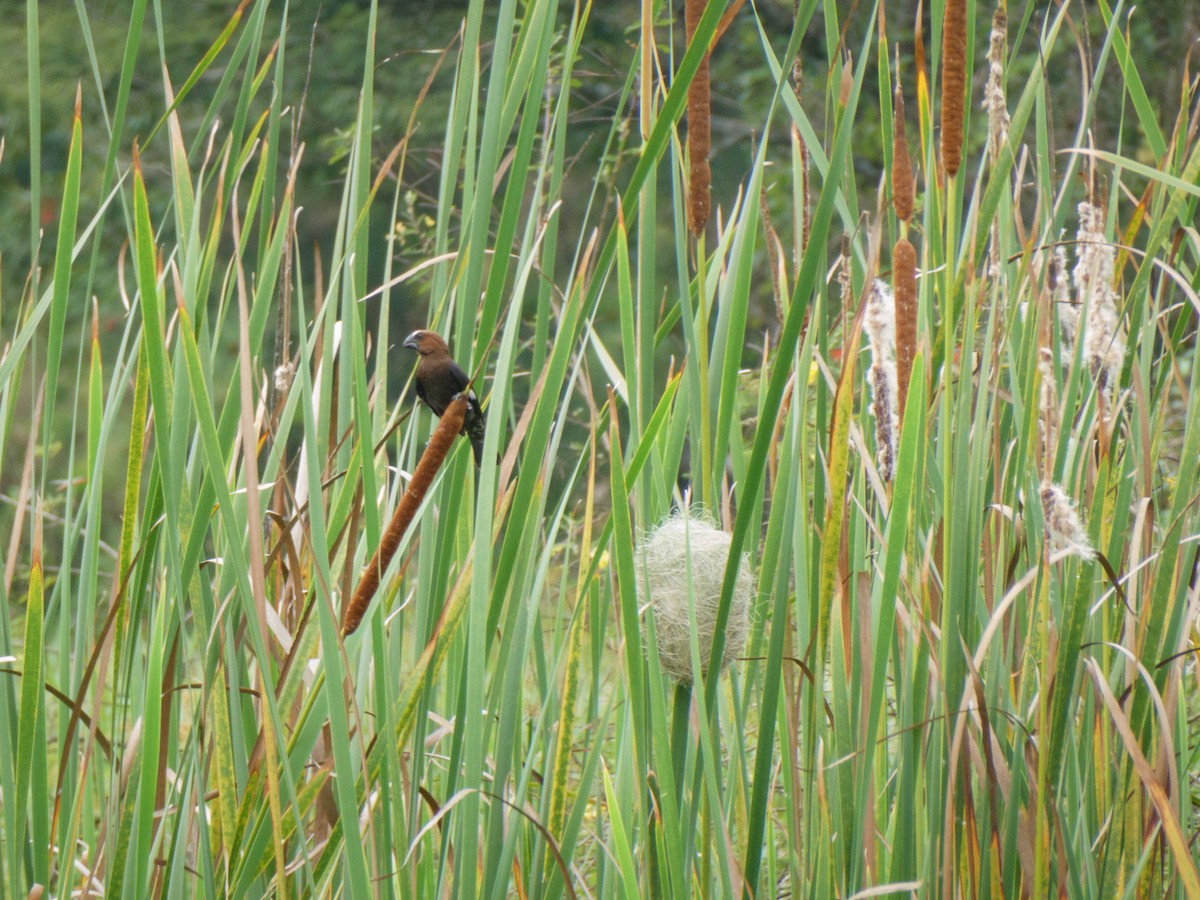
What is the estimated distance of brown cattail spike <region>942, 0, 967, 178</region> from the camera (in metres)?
0.72

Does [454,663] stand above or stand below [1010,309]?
below

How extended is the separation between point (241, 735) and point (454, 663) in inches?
8.5

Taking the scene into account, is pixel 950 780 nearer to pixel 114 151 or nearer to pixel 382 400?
pixel 382 400

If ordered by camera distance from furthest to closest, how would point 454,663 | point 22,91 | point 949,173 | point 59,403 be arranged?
point 59,403, point 22,91, point 454,663, point 949,173

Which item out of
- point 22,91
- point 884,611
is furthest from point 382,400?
point 22,91

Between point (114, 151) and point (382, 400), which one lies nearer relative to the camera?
point (114, 151)

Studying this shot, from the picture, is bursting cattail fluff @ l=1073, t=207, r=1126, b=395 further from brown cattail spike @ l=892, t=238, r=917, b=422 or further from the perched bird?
the perched bird

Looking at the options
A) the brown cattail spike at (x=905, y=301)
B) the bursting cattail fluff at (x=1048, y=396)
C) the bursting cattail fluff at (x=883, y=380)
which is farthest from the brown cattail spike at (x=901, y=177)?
the bursting cattail fluff at (x=1048, y=396)

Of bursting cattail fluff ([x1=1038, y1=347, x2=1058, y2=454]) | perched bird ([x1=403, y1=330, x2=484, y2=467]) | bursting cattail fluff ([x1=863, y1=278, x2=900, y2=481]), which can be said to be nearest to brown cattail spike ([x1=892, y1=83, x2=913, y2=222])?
bursting cattail fluff ([x1=863, y1=278, x2=900, y2=481])

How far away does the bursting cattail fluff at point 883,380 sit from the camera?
36.7 inches

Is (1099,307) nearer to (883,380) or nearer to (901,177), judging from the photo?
(883,380)

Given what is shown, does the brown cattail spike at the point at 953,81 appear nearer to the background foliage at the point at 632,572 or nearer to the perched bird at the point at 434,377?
the background foliage at the point at 632,572

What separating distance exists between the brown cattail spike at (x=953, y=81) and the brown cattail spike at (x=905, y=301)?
2.3 inches

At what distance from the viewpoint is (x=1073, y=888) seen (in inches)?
35.0
